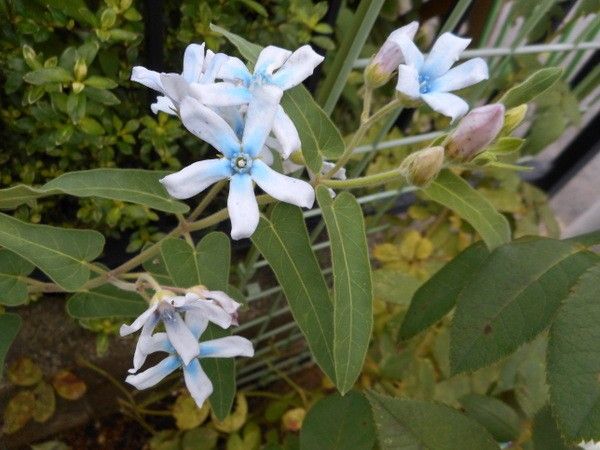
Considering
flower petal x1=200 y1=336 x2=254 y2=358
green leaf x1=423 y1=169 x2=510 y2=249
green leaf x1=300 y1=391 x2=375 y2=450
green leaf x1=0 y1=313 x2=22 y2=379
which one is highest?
green leaf x1=423 y1=169 x2=510 y2=249

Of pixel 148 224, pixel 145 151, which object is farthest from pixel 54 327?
pixel 145 151

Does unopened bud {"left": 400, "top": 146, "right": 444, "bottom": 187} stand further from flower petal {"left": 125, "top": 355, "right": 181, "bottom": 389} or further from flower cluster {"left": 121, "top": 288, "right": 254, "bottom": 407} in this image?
flower petal {"left": 125, "top": 355, "right": 181, "bottom": 389}

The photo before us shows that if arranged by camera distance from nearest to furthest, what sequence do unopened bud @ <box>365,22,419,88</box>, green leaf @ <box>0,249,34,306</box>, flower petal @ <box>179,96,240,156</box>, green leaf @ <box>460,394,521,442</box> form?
flower petal @ <box>179,96,240,156</box> < unopened bud @ <box>365,22,419,88</box> < green leaf @ <box>0,249,34,306</box> < green leaf @ <box>460,394,521,442</box>

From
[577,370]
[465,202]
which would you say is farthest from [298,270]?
[577,370]

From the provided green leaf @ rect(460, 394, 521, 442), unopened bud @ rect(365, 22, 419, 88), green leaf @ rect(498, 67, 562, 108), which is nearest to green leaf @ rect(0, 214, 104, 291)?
unopened bud @ rect(365, 22, 419, 88)

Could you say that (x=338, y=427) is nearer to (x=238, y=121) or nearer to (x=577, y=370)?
(x=577, y=370)

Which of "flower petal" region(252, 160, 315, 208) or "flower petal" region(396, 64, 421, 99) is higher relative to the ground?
"flower petal" region(396, 64, 421, 99)

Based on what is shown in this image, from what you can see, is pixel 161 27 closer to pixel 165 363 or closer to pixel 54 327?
pixel 165 363
